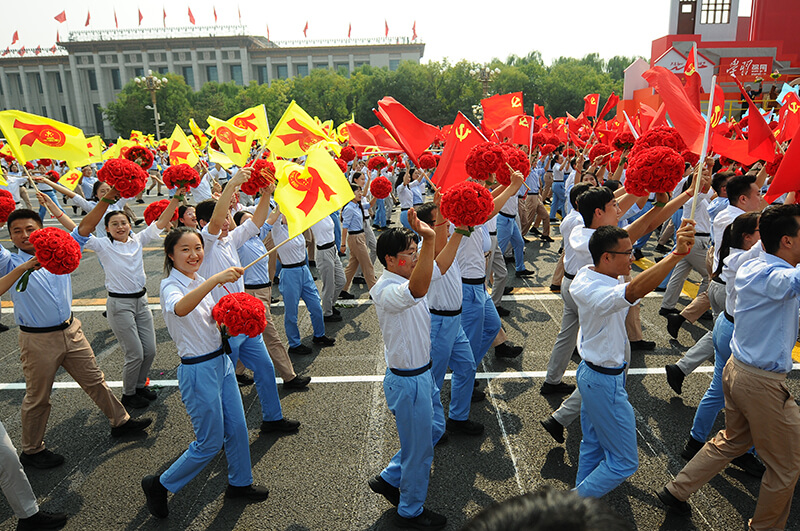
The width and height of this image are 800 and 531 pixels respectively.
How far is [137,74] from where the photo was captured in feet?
309

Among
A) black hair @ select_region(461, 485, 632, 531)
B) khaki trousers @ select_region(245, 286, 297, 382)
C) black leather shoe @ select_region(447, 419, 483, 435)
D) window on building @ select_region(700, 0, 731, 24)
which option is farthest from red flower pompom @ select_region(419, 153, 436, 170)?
window on building @ select_region(700, 0, 731, 24)

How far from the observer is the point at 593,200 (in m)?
4.64

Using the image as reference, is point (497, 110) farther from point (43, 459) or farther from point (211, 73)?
point (211, 73)

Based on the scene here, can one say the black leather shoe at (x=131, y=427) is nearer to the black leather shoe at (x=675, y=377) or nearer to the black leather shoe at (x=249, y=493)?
the black leather shoe at (x=249, y=493)

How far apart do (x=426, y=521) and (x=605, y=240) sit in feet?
7.52

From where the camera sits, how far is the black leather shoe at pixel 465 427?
4.74m

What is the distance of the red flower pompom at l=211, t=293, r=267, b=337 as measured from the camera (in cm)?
351

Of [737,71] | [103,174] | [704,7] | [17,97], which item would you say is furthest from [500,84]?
[17,97]

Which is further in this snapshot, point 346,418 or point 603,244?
point 346,418

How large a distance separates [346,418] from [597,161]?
611cm

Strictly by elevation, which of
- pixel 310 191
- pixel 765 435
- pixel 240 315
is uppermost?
pixel 310 191

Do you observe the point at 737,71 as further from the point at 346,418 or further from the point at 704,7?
the point at 346,418

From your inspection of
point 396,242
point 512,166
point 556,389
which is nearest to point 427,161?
point 512,166

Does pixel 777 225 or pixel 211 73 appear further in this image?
pixel 211 73
